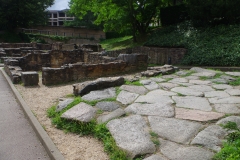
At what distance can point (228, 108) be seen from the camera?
450 cm

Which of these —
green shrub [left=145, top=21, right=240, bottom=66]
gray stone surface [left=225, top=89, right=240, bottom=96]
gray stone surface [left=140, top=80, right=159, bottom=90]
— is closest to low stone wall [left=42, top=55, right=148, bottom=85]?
gray stone surface [left=140, top=80, right=159, bottom=90]

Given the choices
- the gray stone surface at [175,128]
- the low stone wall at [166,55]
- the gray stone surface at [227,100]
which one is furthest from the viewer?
the low stone wall at [166,55]

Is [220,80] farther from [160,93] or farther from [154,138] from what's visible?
[154,138]

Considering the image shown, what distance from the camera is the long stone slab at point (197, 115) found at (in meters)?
4.11

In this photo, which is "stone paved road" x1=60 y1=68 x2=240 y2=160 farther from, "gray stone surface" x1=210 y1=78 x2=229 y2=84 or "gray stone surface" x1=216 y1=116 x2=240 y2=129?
"gray stone surface" x1=210 y1=78 x2=229 y2=84

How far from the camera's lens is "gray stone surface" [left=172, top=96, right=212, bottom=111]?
4.63 meters

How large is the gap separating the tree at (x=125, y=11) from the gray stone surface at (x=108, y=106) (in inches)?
666

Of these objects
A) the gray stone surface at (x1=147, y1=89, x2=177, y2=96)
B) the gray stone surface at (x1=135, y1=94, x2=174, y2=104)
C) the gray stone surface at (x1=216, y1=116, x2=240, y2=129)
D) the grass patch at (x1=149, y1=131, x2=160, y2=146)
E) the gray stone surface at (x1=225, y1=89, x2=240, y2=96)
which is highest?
the gray stone surface at (x1=225, y1=89, x2=240, y2=96)

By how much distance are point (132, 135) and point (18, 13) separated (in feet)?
119

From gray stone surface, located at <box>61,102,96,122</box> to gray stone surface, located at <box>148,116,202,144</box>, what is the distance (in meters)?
1.12

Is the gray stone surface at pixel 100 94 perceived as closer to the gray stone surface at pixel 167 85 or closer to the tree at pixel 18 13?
the gray stone surface at pixel 167 85

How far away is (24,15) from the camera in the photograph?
1401 inches

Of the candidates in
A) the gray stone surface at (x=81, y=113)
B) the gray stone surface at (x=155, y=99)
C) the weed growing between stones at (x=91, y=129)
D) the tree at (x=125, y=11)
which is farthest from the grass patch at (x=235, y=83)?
the tree at (x=125, y=11)

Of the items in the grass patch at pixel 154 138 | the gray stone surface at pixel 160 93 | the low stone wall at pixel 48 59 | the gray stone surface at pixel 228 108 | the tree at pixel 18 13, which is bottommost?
the grass patch at pixel 154 138
